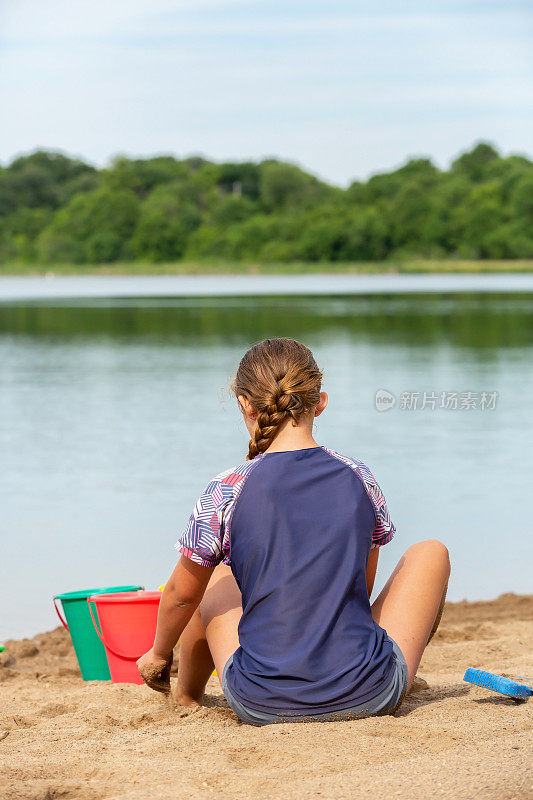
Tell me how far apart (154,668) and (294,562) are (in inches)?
24.6

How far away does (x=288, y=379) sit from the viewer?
7.98 feet


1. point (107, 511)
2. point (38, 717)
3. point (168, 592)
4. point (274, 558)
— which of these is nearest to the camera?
point (274, 558)

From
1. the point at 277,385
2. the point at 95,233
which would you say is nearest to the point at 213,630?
the point at 277,385

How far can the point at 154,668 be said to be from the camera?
9.04ft

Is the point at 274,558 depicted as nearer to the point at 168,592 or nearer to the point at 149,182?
the point at 168,592

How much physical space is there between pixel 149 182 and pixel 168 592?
317 feet

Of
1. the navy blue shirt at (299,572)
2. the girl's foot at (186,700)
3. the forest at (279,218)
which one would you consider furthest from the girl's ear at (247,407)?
the forest at (279,218)

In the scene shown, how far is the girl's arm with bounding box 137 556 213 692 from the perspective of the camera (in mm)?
2527

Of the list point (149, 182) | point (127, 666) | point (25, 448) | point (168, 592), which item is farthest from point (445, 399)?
point (149, 182)

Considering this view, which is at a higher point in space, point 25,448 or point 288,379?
point 288,379

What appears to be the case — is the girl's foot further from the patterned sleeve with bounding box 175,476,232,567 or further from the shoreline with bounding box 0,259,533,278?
the shoreline with bounding box 0,259,533,278

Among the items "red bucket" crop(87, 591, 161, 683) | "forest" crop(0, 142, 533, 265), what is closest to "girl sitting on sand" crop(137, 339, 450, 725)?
"red bucket" crop(87, 591, 161, 683)

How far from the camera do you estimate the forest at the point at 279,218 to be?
79688 mm

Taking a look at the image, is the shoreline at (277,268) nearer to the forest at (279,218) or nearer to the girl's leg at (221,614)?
the forest at (279,218)
